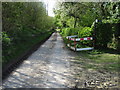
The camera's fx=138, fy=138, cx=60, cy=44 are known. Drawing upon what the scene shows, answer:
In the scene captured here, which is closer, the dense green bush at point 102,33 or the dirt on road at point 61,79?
the dirt on road at point 61,79

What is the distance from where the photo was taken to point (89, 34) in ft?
40.0

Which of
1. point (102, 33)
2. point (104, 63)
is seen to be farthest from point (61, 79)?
point (102, 33)

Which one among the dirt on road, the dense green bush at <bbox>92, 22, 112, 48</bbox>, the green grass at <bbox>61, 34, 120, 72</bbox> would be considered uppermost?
the dense green bush at <bbox>92, 22, 112, 48</bbox>

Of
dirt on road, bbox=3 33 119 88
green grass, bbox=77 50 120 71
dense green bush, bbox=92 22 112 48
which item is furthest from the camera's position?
dense green bush, bbox=92 22 112 48

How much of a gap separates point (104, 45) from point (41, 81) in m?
8.03

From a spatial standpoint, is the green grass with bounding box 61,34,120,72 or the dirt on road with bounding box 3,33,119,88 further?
the green grass with bounding box 61,34,120,72

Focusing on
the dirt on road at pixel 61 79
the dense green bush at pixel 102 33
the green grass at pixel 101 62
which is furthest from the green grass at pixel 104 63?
the dense green bush at pixel 102 33

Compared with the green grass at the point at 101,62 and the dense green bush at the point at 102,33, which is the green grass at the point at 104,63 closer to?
the green grass at the point at 101,62

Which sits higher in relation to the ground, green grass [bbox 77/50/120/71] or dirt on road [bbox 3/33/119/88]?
green grass [bbox 77/50/120/71]

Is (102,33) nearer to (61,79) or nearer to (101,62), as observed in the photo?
(101,62)

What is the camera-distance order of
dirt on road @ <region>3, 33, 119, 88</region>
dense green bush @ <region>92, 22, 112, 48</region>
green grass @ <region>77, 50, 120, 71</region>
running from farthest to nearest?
dense green bush @ <region>92, 22, 112, 48</region> < green grass @ <region>77, 50, 120, 71</region> < dirt on road @ <region>3, 33, 119, 88</region>

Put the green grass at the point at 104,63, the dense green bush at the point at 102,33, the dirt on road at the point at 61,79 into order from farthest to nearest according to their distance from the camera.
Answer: the dense green bush at the point at 102,33, the green grass at the point at 104,63, the dirt on road at the point at 61,79

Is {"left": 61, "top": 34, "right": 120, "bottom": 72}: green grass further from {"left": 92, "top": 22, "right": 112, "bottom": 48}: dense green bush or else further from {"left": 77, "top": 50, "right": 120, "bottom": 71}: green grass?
{"left": 92, "top": 22, "right": 112, "bottom": 48}: dense green bush

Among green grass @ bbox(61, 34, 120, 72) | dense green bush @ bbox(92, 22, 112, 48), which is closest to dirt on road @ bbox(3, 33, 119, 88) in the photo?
green grass @ bbox(61, 34, 120, 72)
